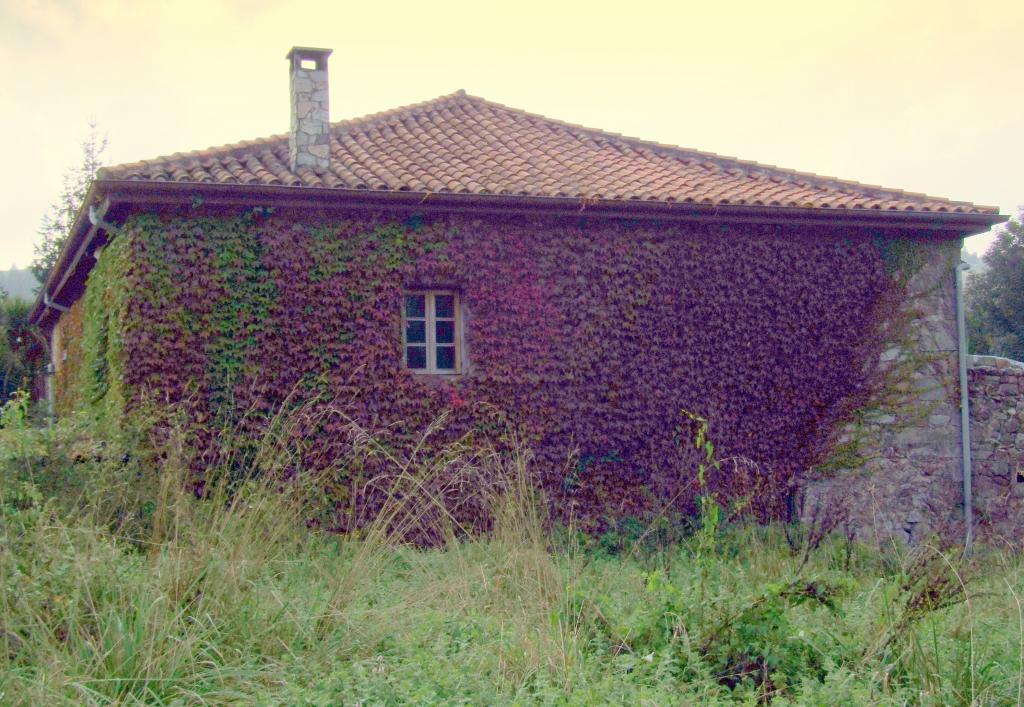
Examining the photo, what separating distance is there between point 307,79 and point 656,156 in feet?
14.5

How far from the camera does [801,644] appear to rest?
4531 mm

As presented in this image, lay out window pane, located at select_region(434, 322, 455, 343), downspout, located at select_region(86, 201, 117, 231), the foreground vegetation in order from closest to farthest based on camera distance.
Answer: the foreground vegetation
downspout, located at select_region(86, 201, 117, 231)
window pane, located at select_region(434, 322, 455, 343)

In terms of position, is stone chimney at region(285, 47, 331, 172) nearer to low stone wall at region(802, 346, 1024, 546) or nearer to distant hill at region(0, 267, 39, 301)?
low stone wall at region(802, 346, 1024, 546)

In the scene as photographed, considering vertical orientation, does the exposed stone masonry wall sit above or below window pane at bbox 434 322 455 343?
below

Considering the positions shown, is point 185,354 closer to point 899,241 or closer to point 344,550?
point 344,550

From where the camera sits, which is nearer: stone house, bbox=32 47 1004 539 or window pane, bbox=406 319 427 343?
stone house, bbox=32 47 1004 539

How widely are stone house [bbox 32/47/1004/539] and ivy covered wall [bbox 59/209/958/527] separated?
0.08 ft

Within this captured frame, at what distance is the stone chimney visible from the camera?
1008 centimetres

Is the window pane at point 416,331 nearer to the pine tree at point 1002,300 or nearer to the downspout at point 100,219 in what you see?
the downspout at point 100,219

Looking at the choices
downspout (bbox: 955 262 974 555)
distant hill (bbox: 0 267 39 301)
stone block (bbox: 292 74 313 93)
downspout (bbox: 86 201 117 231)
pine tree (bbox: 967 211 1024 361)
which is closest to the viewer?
downspout (bbox: 86 201 117 231)

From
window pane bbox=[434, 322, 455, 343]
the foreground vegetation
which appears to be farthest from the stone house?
the foreground vegetation

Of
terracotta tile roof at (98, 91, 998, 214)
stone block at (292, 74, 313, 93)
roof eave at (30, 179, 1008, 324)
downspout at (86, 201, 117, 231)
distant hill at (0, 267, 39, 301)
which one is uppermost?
distant hill at (0, 267, 39, 301)

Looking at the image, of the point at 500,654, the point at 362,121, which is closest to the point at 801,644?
the point at 500,654

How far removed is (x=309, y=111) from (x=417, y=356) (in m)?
2.89
